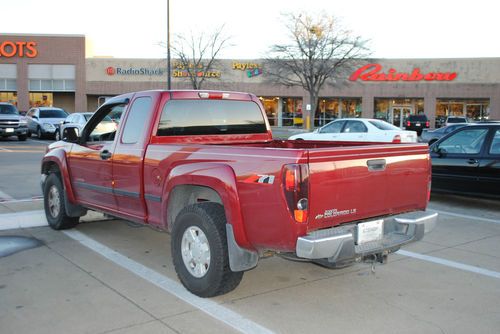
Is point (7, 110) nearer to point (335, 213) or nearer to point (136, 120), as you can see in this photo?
point (136, 120)

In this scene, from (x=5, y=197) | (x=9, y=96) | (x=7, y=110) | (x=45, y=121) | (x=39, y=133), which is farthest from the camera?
(x=9, y=96)

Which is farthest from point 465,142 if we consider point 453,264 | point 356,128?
point 356,128

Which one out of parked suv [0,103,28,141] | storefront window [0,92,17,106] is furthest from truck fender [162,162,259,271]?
storefront window [0,92,17,106]

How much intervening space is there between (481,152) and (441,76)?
117 feet

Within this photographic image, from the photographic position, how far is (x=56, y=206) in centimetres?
729

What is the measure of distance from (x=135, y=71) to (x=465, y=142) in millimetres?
41558

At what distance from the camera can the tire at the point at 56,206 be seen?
7.14 m

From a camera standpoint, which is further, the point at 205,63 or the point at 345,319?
the point at 205,63

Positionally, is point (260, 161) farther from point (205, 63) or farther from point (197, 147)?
point (205, 63)

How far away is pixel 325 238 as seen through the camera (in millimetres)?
3949

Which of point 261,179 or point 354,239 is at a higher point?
point 261,179

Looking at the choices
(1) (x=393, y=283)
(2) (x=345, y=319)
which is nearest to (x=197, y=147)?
(2) (x=345, y=319)

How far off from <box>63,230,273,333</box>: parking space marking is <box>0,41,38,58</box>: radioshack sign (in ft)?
151

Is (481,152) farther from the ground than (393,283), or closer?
farther from the ground
